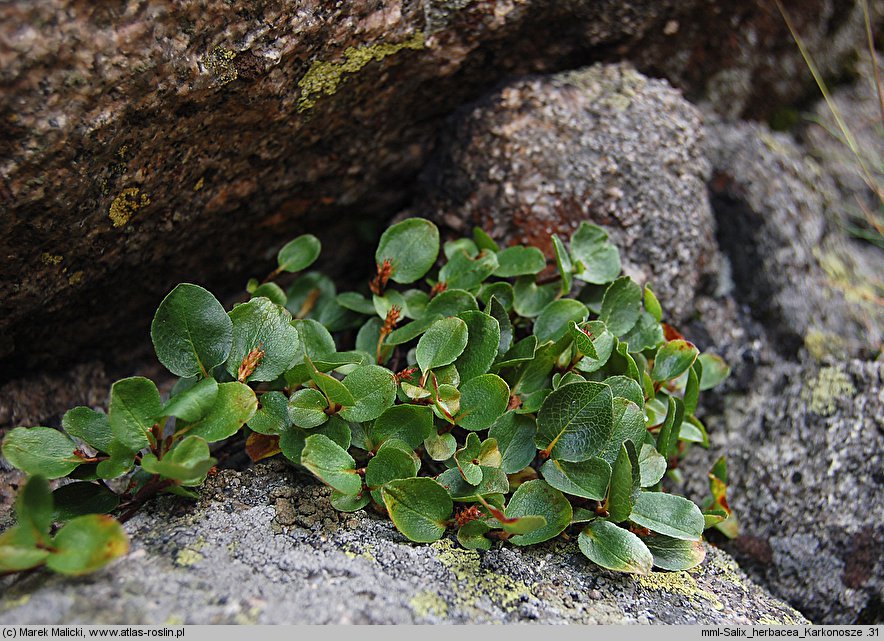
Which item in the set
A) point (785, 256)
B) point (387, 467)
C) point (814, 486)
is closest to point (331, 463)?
point (387, 467)

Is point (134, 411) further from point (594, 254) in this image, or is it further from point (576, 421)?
point (594, 254)

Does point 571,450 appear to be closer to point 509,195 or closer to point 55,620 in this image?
point 509,195

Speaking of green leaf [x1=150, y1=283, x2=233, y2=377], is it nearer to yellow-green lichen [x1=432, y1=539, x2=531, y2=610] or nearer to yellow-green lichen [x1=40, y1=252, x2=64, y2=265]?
yellow-green lichen [x1=40, y1=252, x2=64, y2=265]

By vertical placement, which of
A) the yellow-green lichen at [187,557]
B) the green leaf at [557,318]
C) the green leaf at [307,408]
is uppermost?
the green leaf at [307,408]

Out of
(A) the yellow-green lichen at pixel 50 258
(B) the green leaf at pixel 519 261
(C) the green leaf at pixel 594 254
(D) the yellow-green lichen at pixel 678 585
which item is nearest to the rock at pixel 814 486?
(D) the yellow-green lichen at pixel 678 585

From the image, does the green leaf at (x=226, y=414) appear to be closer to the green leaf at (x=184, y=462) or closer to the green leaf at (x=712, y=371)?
the green leaf at (x=184, y=462)

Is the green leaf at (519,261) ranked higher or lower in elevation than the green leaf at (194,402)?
lower
